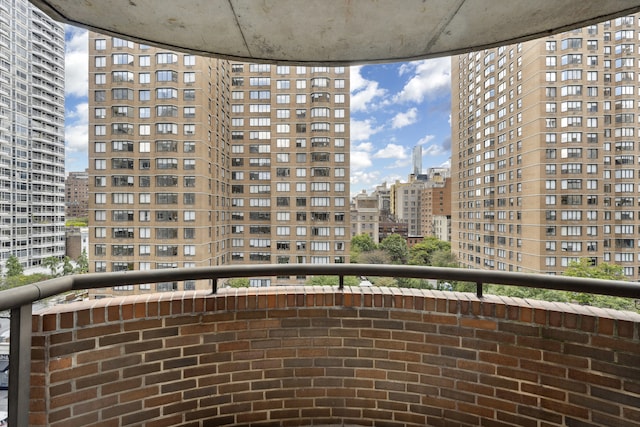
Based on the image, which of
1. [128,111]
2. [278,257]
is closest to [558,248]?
[278,257]

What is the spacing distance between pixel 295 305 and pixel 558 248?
11.2 m

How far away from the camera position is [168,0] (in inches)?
45.7

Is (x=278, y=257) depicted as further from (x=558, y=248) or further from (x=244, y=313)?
(x=244, y=313)

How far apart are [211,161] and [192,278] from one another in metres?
21.2

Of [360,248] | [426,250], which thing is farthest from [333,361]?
[426,250]

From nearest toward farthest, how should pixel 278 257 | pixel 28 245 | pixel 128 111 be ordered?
1. pixel 28 245
2. pixel 128 111
3. pixel 278 257

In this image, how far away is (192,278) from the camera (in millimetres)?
1454

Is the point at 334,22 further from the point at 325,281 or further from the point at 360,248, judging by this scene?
the point at 360,248

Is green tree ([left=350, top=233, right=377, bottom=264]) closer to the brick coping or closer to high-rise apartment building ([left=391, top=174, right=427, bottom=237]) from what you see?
the brick coping

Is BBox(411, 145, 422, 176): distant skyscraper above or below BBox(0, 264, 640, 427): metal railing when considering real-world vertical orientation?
above

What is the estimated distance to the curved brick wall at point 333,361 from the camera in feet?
4.22

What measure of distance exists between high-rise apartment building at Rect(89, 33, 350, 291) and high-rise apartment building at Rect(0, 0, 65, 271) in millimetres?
12279

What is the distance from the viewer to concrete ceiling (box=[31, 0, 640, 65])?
1.20 meters

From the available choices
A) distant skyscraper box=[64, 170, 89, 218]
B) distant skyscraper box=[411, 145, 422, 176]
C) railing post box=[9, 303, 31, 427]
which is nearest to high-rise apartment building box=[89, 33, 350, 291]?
distant skyscraper box=[411, 145, 422, 176]
